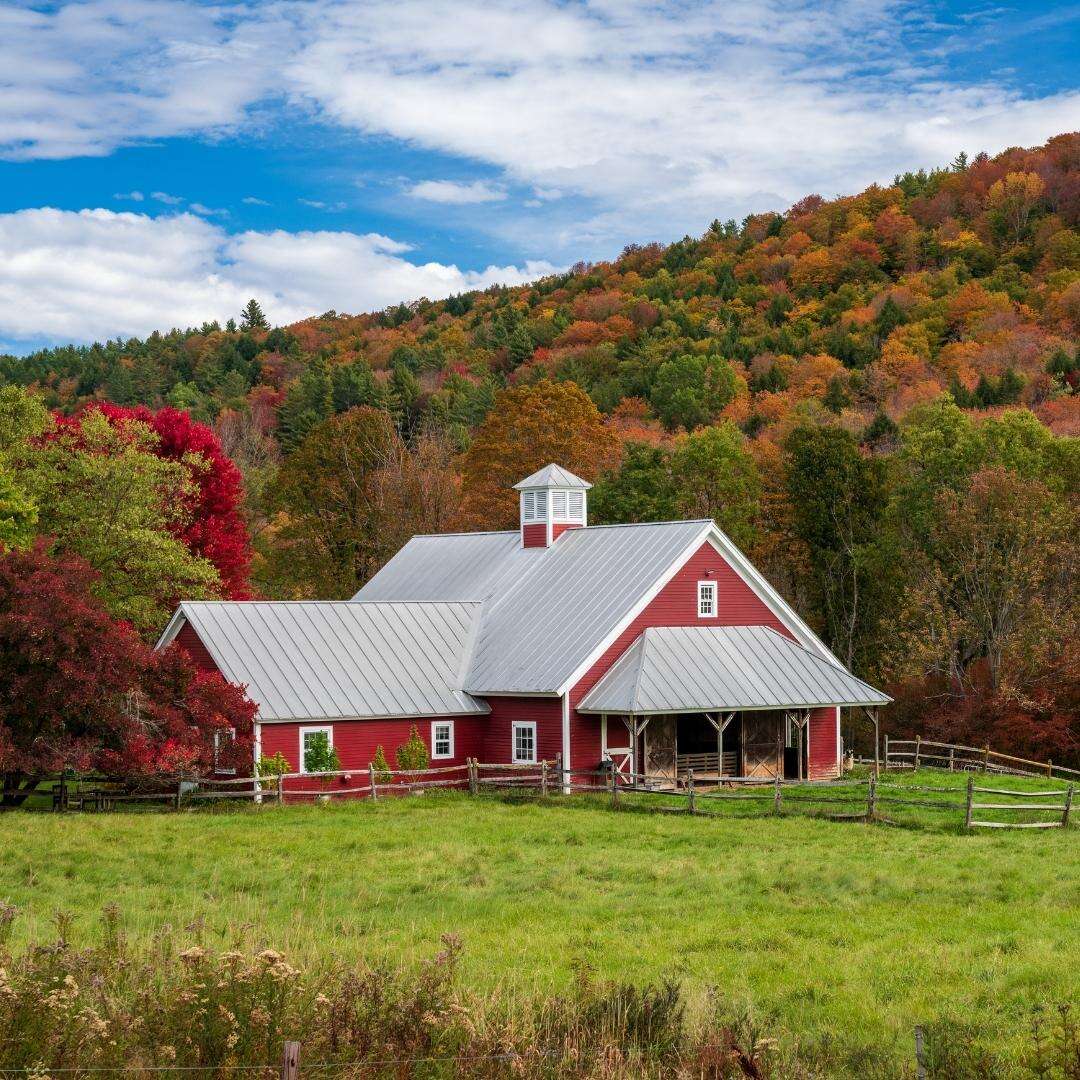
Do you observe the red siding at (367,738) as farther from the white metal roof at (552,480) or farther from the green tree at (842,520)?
the green tree at (842,520)

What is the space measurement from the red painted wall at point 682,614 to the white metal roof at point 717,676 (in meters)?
0.22

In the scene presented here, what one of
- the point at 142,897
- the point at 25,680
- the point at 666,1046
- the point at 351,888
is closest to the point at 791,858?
the point at 351,888

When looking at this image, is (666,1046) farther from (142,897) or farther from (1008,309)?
(1008,309)

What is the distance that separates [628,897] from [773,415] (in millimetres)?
61847

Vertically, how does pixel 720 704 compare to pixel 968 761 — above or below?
above

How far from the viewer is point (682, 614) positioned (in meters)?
37.2

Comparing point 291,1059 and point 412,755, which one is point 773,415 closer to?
point 412,755

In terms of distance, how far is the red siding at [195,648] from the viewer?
35.2 meters

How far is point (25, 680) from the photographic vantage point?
29391mm

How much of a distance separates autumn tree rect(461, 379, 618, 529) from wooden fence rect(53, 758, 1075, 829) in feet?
76.6

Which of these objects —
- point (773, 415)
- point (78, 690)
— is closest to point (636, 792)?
point (78, 690)

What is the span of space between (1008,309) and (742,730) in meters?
65.9

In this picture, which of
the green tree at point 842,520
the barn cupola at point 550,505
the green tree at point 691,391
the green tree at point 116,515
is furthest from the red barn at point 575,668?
the green tree at point 691,391

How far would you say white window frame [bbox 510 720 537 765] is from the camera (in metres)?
35.7
